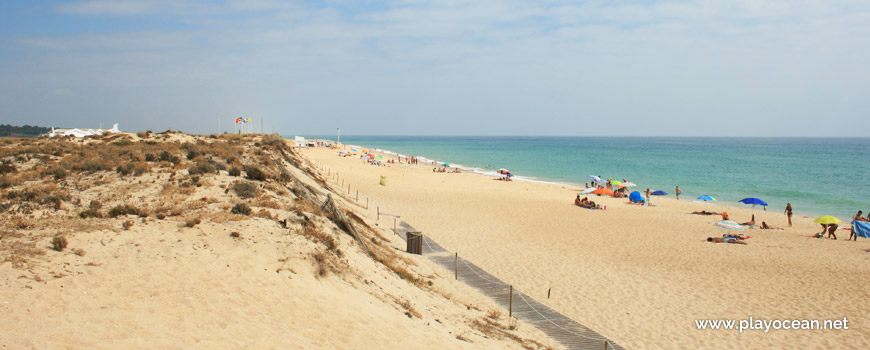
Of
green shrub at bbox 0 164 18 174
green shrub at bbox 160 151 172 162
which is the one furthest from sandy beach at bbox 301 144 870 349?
green shrub at bbox 0 164 18 174

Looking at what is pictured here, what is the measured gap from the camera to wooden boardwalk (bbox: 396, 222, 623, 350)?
31.0ft

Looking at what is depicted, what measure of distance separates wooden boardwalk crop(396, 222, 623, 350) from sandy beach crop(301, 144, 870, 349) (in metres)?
0.65

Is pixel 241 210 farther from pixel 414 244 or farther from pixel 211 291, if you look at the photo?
pixel 414 244

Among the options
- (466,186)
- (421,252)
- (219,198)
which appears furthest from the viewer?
(466,186)

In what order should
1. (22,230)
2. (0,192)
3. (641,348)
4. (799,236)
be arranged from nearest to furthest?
(22,230), (641,348), (0,192), (799,236)

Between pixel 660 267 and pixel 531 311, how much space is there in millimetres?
7181

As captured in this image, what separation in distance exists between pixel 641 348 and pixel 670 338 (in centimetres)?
108

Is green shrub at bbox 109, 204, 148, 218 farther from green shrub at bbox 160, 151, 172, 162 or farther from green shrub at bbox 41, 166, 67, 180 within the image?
green shrub at bbox 160, 151, 172, 162

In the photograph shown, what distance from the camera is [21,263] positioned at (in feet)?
24.1

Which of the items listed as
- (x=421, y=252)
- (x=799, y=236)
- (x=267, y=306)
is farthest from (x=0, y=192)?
(x=799, y=236)

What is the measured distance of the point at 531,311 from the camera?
10.8m

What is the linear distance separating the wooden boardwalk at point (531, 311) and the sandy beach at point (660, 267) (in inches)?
25.5

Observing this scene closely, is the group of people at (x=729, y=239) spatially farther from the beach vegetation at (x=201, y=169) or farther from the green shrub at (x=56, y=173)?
the green shrub at (x=56, y=173)

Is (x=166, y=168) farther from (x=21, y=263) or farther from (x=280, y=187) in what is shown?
(x=21, y=263)
